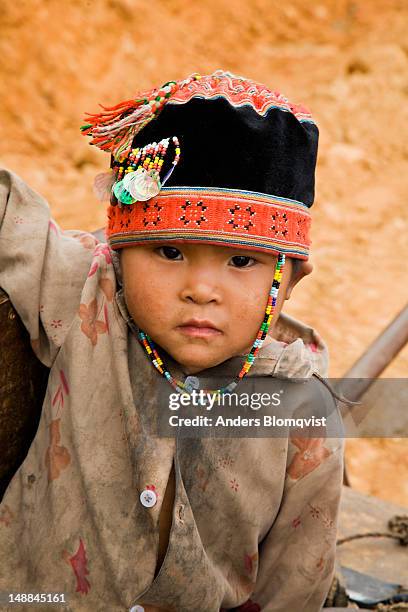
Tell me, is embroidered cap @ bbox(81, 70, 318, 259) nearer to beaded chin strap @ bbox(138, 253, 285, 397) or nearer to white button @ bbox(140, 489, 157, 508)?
beaded chin strap @ bbox(138, 253, 285, 397)

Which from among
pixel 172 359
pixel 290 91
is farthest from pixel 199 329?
pixel 290 91

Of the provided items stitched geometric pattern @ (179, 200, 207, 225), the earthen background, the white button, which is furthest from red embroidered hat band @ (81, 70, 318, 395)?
the earthen background

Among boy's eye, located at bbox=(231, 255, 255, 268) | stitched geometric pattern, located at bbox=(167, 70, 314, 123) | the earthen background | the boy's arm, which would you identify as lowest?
the boy's arm

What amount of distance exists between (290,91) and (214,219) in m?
7.34

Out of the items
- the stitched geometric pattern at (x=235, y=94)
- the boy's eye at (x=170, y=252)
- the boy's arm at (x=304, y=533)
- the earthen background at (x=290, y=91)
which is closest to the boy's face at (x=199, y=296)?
the boy's eye at (x=170, y=252)

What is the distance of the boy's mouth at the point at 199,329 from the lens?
1356 millimetres

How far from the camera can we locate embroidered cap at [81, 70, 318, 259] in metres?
1.35

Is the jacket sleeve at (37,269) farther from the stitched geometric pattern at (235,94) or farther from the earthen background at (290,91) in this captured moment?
the earthen background at (290,91)

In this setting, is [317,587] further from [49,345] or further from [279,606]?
[49,345]

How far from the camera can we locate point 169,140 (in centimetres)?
137

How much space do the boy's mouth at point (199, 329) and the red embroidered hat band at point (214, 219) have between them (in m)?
0.14

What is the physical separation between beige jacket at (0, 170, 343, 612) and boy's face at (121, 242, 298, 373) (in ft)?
0.47

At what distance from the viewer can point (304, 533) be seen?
5.54 ft

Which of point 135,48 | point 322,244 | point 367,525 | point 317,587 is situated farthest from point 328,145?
point 317,587
